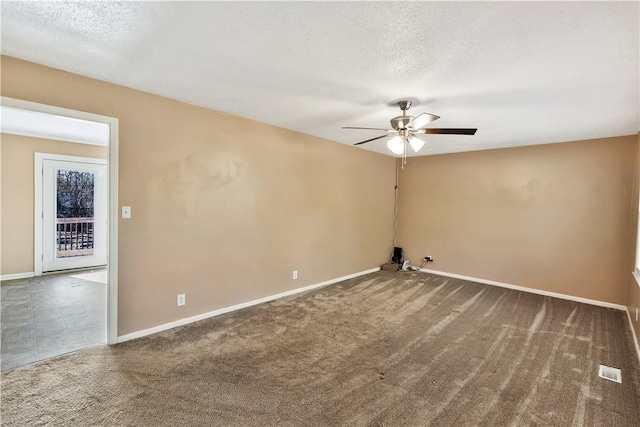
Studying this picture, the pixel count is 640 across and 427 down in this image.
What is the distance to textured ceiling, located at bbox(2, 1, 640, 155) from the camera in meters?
1.55

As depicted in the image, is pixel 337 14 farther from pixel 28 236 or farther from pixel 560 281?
pixel 28 236

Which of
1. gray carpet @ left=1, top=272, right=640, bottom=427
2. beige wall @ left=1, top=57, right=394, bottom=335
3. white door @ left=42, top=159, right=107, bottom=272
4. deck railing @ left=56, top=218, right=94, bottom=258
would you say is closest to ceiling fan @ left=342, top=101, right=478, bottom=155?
beige wall @ left=1, top=57, right=394, bottom=335

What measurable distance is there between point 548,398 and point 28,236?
7.16m

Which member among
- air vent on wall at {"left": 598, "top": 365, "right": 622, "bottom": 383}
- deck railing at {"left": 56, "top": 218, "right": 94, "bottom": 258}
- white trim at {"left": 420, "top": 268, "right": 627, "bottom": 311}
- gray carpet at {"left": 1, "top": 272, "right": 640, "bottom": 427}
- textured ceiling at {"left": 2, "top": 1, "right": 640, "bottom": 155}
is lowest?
gray carpet at {"left": 1, "top": 272, "right": 640, "bottom": 427}

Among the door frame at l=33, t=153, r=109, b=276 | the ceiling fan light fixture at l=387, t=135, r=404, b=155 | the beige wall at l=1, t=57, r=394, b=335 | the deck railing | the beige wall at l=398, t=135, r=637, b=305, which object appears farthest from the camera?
the deck railing

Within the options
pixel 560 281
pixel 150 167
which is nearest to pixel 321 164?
pixel 150 167

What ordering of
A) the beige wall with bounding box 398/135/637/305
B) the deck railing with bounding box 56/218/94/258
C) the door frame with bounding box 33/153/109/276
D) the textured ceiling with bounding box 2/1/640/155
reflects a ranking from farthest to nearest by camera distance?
the deck railing with bounding box 56/218/94/258 → the door frame with bounding box 33/153/109/276 → the beige wall with bounding box 398/135/637/305 → the textured ceiling with bounding box 2/1/640/155

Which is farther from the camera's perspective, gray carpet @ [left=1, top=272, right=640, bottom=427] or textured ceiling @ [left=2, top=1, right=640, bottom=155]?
gray carpet @ [left=1, top=272, right=640, bottom=427]

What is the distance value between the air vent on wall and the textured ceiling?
2396 mm

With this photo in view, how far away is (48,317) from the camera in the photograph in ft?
10.6

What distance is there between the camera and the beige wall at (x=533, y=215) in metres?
3.99

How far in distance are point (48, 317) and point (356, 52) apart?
4232mm

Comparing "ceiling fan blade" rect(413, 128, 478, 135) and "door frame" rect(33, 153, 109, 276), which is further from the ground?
"ceiling fan blade" rect(413, 128, 478, 135)

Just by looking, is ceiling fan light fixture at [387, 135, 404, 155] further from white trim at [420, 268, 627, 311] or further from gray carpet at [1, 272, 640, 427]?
white trim at [420, 268, 627, 311]
